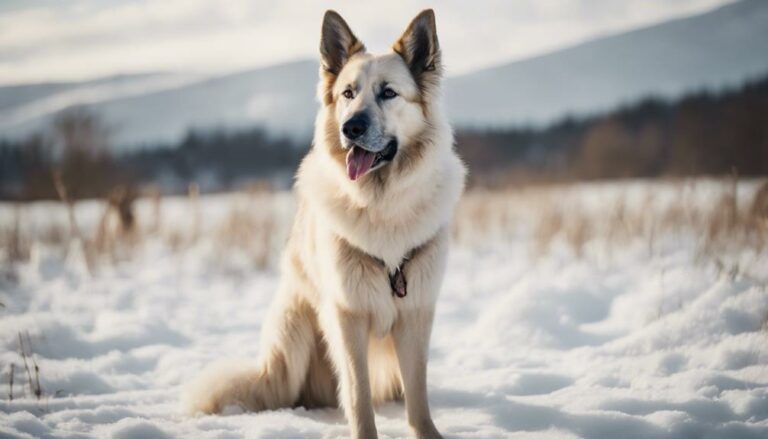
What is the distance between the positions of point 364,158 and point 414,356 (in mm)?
1032

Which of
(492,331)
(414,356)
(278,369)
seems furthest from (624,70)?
(278,369)

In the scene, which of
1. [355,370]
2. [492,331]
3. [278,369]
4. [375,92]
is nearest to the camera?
[355,370]

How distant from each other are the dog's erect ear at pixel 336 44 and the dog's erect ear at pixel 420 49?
0.25 metres

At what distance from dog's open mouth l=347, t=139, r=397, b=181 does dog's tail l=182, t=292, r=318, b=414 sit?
86 centimetres

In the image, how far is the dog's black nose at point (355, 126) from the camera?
2.41 m

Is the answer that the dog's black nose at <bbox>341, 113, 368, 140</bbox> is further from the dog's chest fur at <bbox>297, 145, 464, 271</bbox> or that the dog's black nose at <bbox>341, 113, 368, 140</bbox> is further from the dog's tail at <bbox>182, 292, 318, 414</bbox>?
the dog's tail at <bbox>182, 292, 318, 414</bbox>

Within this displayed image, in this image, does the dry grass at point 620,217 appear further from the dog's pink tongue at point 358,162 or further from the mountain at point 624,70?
the mountain at point 624,70

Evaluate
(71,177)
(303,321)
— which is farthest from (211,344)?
(71,177)

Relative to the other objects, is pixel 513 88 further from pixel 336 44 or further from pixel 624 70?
pixel 336 44

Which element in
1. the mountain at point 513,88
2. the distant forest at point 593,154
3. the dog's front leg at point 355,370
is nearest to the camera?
the dog's front leg at point 355,370

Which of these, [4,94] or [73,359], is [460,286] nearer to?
[73,359]

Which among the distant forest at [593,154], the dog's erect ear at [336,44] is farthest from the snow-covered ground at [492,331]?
the dog's erect ear at [336,44]

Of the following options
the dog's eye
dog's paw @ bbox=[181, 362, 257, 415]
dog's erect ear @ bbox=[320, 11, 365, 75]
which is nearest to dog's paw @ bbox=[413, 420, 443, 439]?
dog's paw @ bbox=[181, 362, 257, 415]

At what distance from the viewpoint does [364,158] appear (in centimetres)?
250
